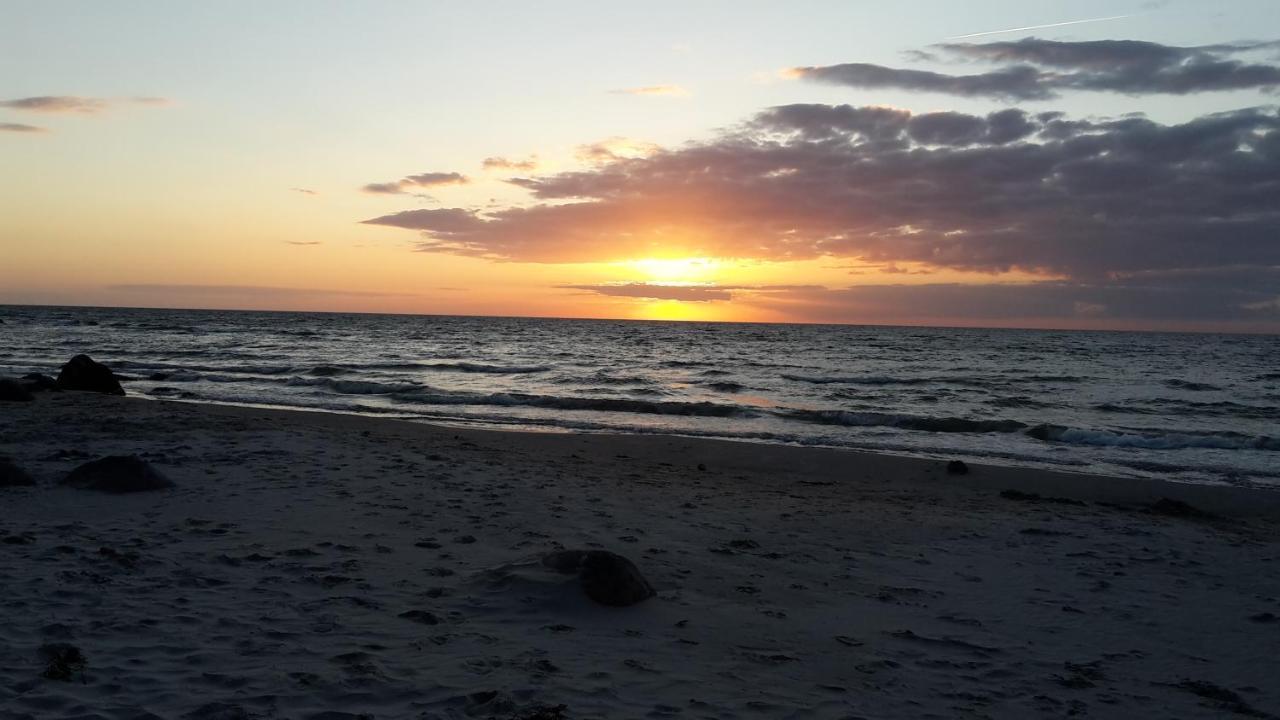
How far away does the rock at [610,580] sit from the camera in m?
6.48

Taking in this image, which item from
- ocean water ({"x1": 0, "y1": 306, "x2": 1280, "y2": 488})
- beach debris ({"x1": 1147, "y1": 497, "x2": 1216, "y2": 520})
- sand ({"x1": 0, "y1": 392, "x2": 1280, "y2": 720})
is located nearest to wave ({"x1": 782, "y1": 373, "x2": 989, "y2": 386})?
ocean water ({"x1": 0, "y1": 306, "x2": 1280, "y2": 488})

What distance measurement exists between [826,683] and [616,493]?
6.28 meters

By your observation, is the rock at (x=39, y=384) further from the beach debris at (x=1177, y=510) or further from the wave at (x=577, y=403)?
the beach debris at (x=1177, y=510)

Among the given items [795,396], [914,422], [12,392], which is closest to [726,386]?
[795,396]

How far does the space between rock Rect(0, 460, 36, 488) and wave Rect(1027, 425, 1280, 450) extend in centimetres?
2137

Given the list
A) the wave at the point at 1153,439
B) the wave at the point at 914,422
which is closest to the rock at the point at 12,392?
the wave at the point at 914,422

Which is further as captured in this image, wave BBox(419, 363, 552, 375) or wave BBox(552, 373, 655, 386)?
wave BBox(419, 363, 552, 375)

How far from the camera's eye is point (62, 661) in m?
4.79

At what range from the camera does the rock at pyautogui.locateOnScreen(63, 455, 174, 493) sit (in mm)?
9141

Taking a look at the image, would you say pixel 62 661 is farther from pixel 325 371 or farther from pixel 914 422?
pixel 325 371

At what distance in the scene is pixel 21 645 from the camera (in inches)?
196

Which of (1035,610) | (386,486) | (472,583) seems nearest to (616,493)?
(386,486)

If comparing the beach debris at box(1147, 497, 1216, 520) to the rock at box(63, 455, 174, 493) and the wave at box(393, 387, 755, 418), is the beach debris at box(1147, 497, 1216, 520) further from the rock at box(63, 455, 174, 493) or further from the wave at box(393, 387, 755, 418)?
the rock at box(63, 455, 174, 493)

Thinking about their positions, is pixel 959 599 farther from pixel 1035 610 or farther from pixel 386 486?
pixel 386 486
